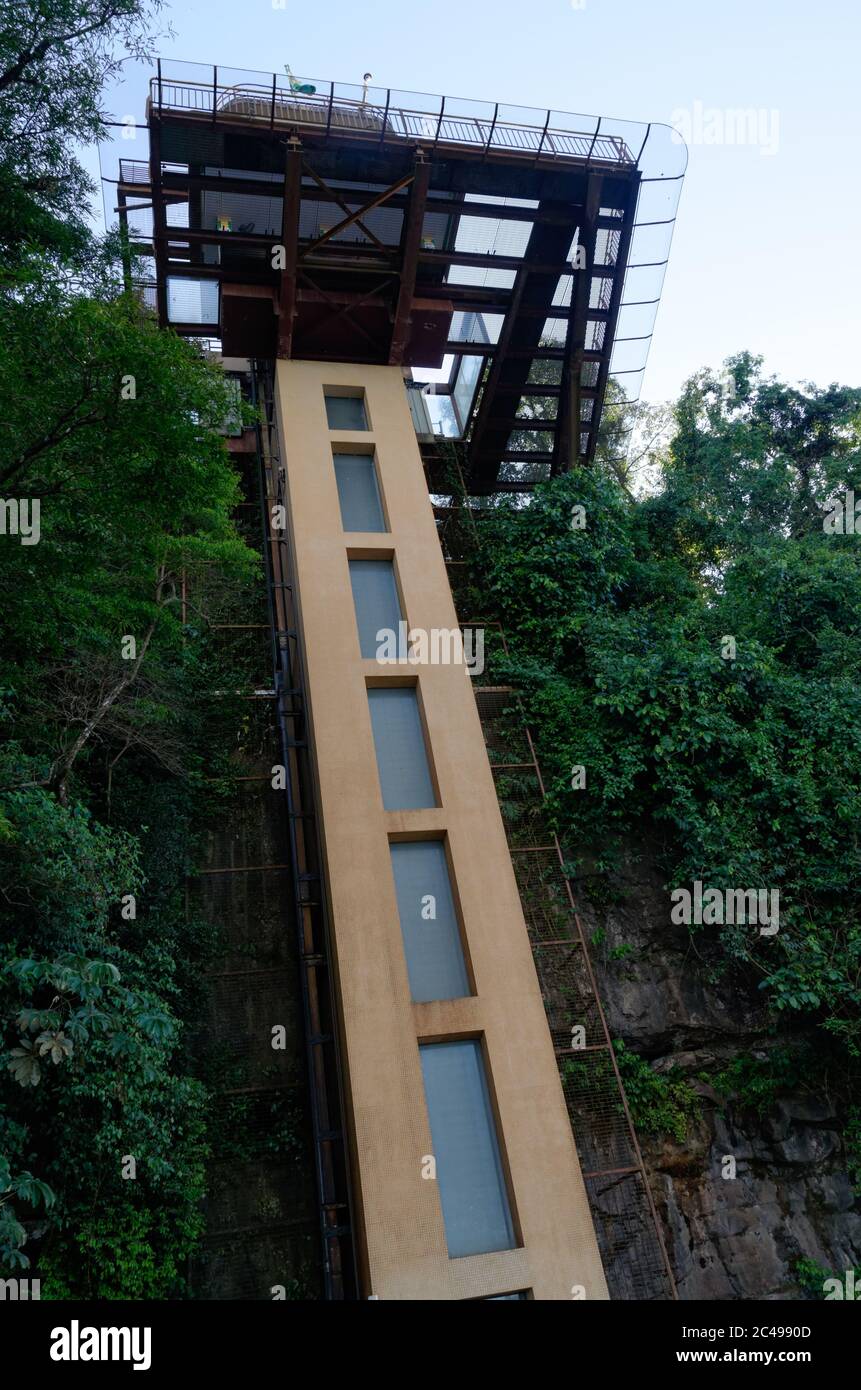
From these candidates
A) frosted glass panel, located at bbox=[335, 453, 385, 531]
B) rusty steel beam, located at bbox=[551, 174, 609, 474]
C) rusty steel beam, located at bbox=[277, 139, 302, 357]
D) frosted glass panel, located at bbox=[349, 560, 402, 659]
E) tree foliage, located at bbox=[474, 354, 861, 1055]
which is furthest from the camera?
rusty steel beam, located at bbox=[551, 174, 609, 474]

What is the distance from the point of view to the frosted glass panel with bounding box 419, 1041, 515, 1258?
9359mm

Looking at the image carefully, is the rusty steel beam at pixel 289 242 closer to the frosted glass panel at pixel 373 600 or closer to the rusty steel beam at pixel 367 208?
the rusty steel beam at pixel 367 208

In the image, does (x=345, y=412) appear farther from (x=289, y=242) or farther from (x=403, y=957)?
(x=403, y=957)

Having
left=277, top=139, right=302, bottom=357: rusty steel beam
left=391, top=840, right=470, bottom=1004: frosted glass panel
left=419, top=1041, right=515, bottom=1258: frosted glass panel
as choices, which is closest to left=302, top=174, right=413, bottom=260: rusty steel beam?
left=277, top=139, right=302, bottom=357: rusty steel beam

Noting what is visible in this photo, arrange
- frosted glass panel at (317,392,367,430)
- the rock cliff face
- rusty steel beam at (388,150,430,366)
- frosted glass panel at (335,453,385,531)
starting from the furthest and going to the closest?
1. frosted glass panel at (317,392,367,430)
2. rusty steel beam at (388,150,430,366)
3. frosted glass panel at (335,453,385,531)
4. the rock cliff face

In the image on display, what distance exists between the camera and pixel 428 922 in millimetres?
11438

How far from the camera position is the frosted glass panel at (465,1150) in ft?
30.7

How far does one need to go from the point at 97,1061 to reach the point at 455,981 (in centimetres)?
431

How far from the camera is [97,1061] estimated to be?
840 cm

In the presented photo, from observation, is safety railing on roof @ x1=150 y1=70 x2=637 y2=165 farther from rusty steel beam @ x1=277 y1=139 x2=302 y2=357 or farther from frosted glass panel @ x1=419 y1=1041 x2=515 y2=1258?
frosted glass panel @ x1=419 y1=1041 x2=515 y2=1258

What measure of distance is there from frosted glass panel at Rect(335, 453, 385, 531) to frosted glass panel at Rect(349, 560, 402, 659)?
3.03 ft

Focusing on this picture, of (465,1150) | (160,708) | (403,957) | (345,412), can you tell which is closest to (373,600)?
(160,708)

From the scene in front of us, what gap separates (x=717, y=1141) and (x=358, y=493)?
11356mm
